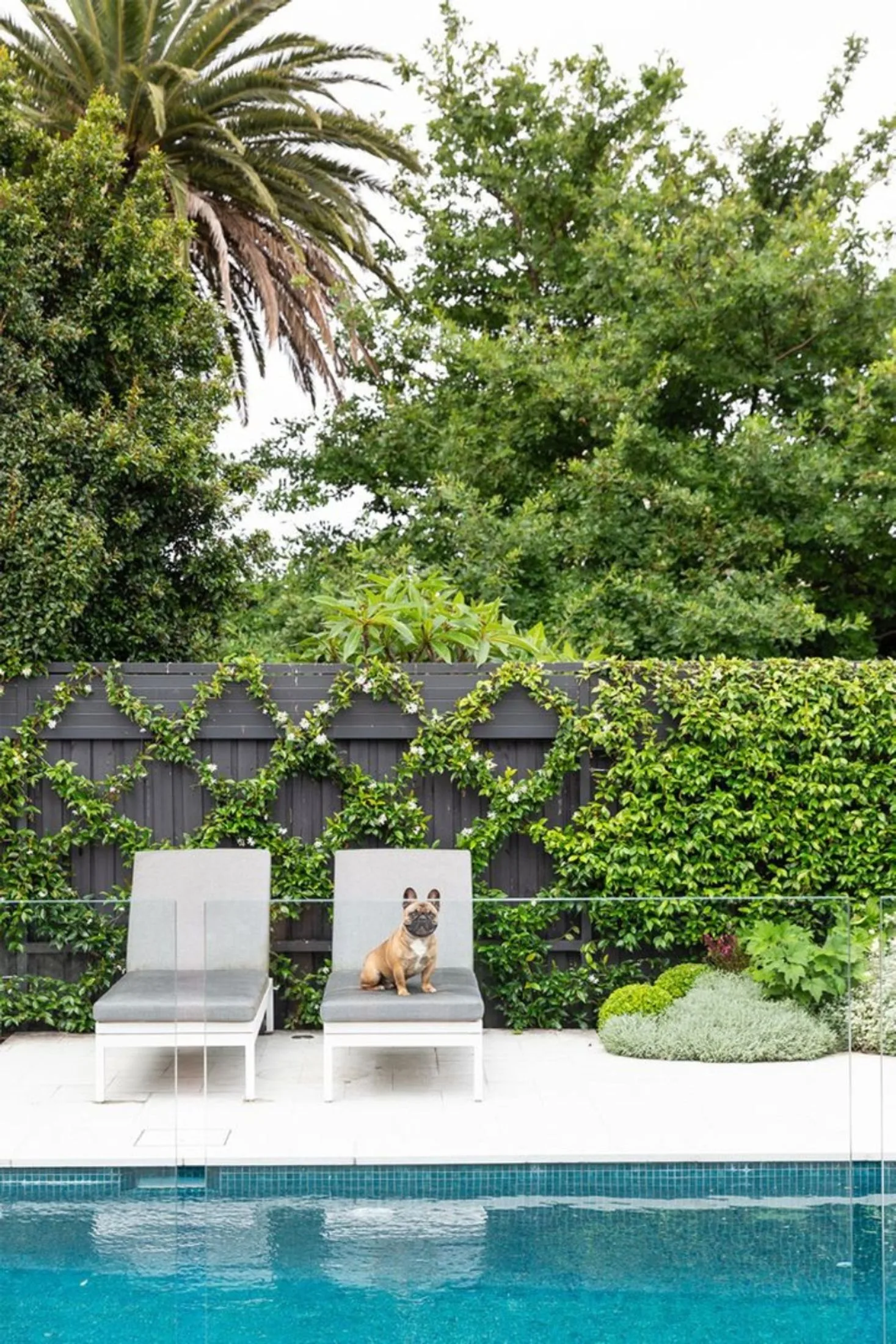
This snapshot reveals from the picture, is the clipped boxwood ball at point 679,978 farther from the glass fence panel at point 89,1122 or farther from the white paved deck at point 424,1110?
the glass fence panel at point 89,1122

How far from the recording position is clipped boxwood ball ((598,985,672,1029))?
5.53 metres

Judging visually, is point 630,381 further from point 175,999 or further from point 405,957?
point 175,999

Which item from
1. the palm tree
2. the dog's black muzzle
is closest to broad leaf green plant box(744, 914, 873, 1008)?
the dog's black muzzle

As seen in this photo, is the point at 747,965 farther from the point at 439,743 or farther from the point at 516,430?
the point at 516,430

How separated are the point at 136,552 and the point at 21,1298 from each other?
15.8ft

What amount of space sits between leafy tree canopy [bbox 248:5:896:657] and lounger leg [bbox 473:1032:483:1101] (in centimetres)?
450

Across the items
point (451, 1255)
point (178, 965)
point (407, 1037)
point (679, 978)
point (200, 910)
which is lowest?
point (451, 1255)

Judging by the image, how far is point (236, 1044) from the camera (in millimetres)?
5160

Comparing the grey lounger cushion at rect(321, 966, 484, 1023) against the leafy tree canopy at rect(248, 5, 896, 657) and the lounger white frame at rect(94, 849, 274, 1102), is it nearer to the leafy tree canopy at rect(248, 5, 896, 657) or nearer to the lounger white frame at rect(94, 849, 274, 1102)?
the lounger white frame at rect(94, 849, 274, 1102)

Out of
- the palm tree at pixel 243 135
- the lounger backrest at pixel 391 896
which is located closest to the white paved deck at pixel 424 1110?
the lounger backrest at pixel 391 896

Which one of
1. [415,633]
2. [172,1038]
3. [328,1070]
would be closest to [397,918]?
[328,1070]

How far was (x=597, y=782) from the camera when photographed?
6.86m

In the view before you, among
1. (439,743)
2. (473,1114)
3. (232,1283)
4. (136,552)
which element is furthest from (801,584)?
(232,1283)

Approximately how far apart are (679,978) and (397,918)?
1.32 meters
